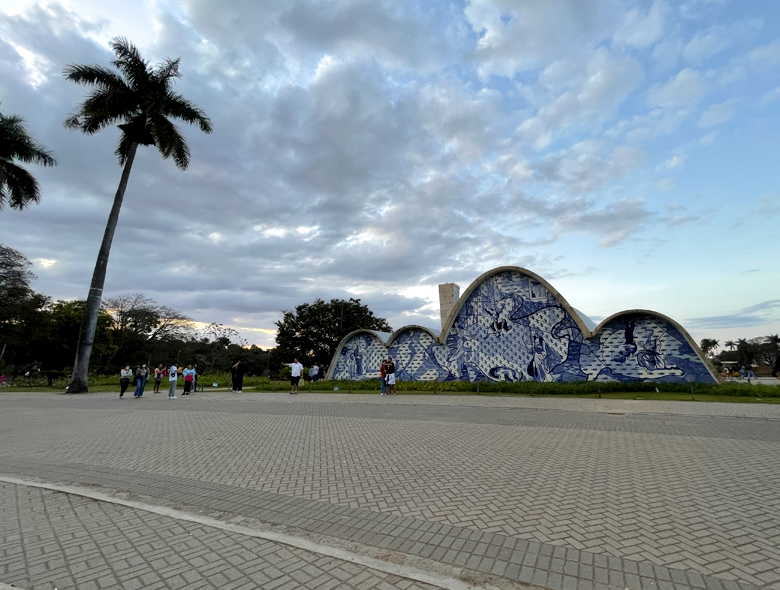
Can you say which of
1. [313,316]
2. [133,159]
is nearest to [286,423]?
[133,159]

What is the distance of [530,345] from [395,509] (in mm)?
19123

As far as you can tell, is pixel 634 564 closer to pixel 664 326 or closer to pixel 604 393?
pixel 604 393

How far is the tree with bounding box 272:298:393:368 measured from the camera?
47.5 meters

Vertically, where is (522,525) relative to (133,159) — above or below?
below

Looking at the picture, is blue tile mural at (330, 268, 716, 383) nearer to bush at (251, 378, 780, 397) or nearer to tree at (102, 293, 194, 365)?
bush at (251, 378, 780, 397)

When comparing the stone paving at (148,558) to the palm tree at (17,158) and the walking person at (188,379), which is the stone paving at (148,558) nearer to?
the walking person at (188,379)

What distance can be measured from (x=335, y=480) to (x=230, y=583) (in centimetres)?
255

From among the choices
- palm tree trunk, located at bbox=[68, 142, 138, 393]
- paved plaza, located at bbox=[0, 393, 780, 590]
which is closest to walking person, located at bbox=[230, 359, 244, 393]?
palm tree trunk, located at bbox=[68, 142, 138, 393]

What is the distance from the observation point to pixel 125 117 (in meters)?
22.9

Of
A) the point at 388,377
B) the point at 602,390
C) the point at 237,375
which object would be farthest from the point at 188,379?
the point at 602,390

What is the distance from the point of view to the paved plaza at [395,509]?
3.10m

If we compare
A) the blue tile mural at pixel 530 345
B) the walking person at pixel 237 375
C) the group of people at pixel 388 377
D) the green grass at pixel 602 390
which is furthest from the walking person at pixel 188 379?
the blue tile mural at pixel 530 345

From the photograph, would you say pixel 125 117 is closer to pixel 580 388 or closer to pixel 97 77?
pixel 97 77

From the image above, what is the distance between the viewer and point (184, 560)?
3.29m
